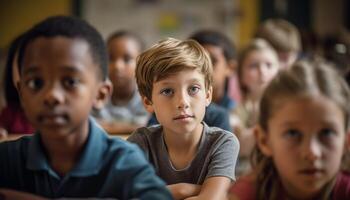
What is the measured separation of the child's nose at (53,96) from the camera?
898 millimetres

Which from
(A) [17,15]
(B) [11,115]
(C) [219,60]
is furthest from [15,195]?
(A) [17,15]

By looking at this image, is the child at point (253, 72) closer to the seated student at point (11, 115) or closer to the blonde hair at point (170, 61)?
the seated student at point (11, 115)

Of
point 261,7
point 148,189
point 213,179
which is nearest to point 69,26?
point 148,189

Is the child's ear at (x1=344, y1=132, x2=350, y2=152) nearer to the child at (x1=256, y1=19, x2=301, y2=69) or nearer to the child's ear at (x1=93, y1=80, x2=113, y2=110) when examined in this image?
the child's ear at (x1=93, y1=80, x2=113, y2=110)

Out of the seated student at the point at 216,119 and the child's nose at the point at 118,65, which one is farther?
the child's nose at the point at 118,65

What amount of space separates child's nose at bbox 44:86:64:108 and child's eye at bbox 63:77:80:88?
0.05ft

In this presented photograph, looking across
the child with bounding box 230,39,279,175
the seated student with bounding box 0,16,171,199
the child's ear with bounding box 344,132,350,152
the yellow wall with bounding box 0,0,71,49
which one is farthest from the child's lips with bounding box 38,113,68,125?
the yellow wall with bounding box 0,0,71,49

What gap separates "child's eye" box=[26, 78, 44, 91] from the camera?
93 cm

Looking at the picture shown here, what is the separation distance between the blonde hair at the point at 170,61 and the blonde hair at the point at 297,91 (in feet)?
0.57

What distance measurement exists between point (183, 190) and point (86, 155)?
0.71 feet

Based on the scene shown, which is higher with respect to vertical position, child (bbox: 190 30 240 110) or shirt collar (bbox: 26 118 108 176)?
shirt collar (bbox: 26 118 108 176)

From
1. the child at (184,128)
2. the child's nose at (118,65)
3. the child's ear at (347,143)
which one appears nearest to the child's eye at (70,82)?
the child at (184,128)

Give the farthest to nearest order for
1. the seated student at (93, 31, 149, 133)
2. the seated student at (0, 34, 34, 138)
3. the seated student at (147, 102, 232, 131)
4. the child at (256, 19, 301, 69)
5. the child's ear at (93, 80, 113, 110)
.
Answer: the child at (256, 19, 301, 69) < the seated student at (93, 31, 149, 133) < the seated student at (0, 34, 34, 138) < the seated student at (147, 102, 232, 131) < the child's ear at (93, 80, 113, 110)

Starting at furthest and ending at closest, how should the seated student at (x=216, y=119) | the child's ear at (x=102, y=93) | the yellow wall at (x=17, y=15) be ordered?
the yellow wall at (x=17, y=15) → the seated student at (x=216, y=119) → the child's ear at (x=102, y=93)
